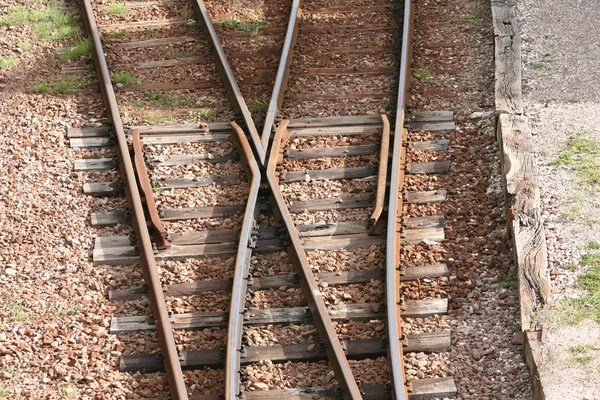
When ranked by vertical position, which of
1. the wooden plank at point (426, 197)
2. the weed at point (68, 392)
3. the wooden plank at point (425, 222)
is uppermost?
the wooden plank at point (426, 197)

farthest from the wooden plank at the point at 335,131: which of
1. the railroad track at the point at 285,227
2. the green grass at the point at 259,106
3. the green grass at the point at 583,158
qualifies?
the green grass at the point at 583,158

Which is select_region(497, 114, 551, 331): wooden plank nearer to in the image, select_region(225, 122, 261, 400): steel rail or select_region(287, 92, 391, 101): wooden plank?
select_region(287, 92, 391, 101): wooden plank

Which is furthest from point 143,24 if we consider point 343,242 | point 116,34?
point 343,242

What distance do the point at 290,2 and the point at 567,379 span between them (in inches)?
298

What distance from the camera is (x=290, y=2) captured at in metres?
13.0

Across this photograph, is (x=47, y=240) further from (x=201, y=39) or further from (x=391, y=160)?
(x=201, y=39)

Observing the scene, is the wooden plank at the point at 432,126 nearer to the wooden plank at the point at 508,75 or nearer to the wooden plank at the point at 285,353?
the wooden plank at the point at 508,75

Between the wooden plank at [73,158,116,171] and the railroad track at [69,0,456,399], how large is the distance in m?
0.02

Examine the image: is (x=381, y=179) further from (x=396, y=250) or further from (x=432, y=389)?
(x=432, y=389)

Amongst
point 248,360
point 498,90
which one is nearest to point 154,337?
point 248,360

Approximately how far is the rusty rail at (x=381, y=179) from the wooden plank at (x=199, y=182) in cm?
132

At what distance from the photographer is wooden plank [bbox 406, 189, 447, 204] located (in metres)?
8.88

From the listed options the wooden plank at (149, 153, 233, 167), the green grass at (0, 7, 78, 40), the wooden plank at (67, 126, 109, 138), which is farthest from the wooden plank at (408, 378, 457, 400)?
the green grass at (0, 7, 78, 40)

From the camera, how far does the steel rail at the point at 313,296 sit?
679cm
